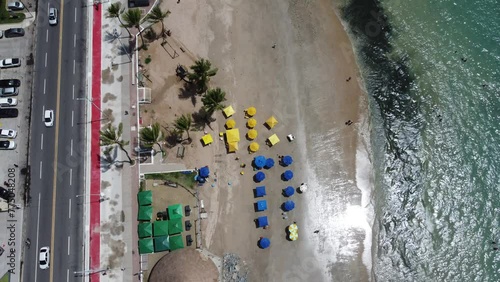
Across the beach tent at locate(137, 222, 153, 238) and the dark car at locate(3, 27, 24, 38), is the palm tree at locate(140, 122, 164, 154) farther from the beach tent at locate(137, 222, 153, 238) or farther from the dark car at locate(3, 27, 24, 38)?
the dark car at locate(3, 27, 24, 38)

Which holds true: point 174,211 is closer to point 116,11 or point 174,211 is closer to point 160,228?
point 160,228

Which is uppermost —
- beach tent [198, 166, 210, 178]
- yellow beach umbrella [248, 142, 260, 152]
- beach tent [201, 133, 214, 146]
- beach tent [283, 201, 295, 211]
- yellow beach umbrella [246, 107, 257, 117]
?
yellow beach umbrella [246, 107, 257, 117]

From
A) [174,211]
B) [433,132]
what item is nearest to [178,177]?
[174,211]

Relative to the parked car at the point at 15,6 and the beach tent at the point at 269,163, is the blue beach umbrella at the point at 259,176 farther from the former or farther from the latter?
the parked car at the point at 15,6

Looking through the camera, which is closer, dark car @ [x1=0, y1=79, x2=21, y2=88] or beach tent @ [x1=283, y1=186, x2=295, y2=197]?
beach tent @ [x1=283, y1=186, x2=295, y2=197]

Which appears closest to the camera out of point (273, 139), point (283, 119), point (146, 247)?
point (146, 247)

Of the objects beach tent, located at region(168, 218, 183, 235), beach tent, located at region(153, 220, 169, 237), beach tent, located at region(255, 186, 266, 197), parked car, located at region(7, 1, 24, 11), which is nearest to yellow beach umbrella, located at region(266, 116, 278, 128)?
beach tent, located at region(255, 186, 266, 197)

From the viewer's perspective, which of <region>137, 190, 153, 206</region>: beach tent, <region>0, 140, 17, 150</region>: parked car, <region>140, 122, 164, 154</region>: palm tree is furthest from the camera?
<region>0, 140, 17, 150</region>: parked car
